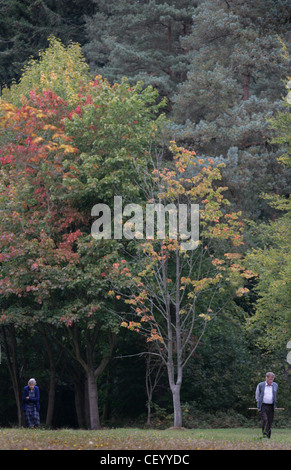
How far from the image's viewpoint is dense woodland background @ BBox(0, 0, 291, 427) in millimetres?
22375

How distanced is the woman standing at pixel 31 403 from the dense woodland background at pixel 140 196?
11.8ft

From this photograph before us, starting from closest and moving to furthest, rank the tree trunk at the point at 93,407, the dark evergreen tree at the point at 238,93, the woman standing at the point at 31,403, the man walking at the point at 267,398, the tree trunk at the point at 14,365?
1. the man walking at the point at 267,398
2. the woman standing at the point at 31,403
3. the tree trunk at the point at 93,407
4. the tree trunk at the point at 14,365
5. the dark evergreen tree at the point at 238,93

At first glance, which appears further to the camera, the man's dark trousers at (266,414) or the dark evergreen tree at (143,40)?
the dark evergreen tree at (143,40)

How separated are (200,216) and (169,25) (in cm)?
1943

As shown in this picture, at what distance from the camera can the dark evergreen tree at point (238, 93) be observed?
29.6m

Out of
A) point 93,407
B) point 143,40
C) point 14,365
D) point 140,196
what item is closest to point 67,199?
point 140,196

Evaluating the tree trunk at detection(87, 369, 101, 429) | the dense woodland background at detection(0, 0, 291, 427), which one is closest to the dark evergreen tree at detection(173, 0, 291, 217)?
the dense woodland background at detection(0, 0, 291, 427)

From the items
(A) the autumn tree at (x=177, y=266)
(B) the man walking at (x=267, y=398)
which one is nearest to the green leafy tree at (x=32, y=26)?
(A) the autumn tree at (x=177, y=266)

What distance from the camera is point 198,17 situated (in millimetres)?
32844

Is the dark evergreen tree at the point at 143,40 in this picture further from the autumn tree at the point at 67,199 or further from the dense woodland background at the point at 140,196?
the autumn tree at the point at 67,199

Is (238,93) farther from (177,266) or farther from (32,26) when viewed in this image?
(32,26)

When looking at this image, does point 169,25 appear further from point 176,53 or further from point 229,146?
point 229,146

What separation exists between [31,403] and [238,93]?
788 inches

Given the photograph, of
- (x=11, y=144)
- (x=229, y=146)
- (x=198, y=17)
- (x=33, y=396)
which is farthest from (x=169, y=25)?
(x=33, y=396)
